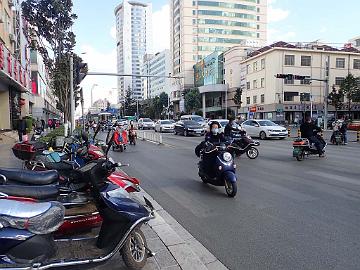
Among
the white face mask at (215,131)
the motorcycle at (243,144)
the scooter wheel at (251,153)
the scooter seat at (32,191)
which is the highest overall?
the white face mask at (215,131)

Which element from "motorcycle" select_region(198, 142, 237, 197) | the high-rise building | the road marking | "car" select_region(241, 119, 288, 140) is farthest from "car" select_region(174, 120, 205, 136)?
the high-rise building

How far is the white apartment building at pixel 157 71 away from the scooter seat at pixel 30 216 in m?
126

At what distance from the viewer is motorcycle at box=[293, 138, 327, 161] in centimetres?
1238

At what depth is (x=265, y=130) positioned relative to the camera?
79.1 feet

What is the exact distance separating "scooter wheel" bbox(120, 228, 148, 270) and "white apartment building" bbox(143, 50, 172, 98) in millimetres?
125499

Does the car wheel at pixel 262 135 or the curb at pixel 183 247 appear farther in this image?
the car wheel at pixel 262 135

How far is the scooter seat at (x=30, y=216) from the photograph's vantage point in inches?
107

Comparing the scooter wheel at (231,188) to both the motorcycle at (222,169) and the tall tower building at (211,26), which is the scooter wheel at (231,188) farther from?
the tall tower building at (211,26)

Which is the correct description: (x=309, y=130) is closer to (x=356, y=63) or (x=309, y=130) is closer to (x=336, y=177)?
(x=336, y=177)

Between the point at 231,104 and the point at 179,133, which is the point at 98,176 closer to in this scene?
the point at 179,133

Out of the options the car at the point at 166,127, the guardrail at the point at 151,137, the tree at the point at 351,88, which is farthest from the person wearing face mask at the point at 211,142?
the tree at the point at 351,88

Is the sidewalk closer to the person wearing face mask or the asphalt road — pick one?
the asphalt road

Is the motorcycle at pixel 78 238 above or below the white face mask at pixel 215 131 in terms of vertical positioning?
below

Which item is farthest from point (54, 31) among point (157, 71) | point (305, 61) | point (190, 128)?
point (157, 71)
